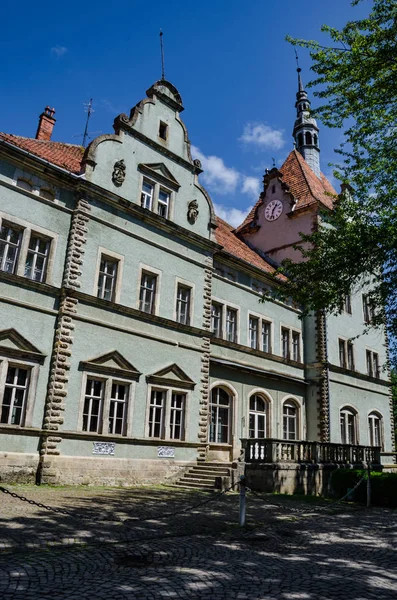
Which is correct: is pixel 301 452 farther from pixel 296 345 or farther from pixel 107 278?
pixel 107 278

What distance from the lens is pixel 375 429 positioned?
101 feet

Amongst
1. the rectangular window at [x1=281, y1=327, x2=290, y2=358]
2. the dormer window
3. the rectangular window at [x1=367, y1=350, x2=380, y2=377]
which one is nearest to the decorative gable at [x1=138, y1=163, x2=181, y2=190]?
the dormer window

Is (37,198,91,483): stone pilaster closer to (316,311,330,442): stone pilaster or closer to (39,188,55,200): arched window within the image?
(39,188,55,200): arched window

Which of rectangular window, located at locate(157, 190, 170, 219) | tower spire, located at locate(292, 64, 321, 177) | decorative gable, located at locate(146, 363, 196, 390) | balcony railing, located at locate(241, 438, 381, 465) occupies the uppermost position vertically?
tower spire, located at locate(292, 64, 321, 177)

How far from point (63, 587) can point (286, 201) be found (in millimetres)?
29586

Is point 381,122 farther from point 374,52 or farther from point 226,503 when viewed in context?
point 226,503

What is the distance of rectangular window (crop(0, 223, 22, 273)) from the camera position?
1557 centimetres

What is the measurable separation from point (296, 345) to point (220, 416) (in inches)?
321

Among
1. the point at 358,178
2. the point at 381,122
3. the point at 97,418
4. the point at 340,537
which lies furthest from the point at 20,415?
the point at 381,122

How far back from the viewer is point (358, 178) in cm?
1545

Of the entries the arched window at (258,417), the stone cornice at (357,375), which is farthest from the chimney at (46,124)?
the stone cornice at (357,375)

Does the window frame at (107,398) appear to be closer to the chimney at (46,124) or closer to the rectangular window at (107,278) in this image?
the rectangular window at (107,278)

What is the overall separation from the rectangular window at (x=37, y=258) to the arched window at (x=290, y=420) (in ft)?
50.4

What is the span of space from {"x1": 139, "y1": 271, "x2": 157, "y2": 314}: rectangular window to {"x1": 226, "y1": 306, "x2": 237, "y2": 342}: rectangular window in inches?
210
